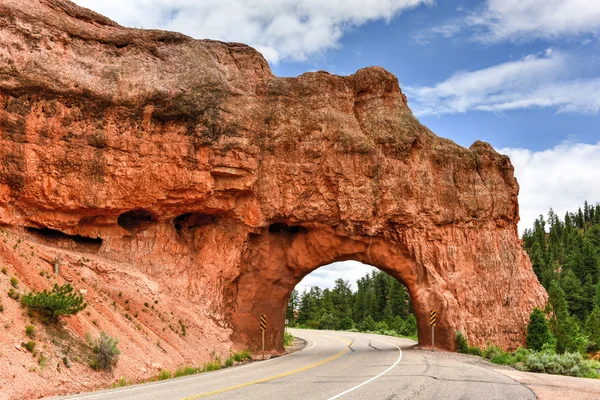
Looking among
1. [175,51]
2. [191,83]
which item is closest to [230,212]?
[191,83]

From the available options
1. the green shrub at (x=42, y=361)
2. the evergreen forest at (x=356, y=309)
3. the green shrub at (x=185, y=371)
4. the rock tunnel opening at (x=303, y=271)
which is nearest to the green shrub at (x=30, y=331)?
the green shrub at (x=42, y=361)

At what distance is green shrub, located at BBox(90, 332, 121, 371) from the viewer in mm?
14757

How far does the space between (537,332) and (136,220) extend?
23.0 metres

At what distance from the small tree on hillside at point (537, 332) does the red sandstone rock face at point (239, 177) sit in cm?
81

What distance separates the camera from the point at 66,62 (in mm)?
23719

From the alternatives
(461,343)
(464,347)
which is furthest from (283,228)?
(464,347)

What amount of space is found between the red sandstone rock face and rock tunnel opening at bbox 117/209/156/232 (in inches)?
3.3

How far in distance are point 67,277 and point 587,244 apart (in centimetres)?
7874

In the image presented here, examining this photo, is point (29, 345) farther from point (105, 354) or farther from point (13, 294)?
point (13, 294)

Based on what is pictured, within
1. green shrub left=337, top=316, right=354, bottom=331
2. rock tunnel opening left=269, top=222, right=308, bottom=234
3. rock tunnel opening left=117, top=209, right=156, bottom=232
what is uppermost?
rock tunnel opening left=269, top=222, right=308, bottom=234

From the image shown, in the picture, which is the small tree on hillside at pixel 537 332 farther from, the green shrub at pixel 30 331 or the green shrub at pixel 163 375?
the green shrub at pixel 30 331

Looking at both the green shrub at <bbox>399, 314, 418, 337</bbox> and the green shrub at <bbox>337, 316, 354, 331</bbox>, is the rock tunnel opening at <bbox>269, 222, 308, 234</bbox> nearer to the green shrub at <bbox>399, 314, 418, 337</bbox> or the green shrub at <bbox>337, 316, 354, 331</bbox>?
the green shrub at <bbox>399, 314, 418, 337</bbox>

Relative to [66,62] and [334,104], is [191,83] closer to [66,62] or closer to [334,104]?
[66,62]

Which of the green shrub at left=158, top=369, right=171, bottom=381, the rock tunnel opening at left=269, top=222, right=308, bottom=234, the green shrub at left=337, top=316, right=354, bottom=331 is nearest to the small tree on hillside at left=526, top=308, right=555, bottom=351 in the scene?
the rock tunnel opening at left=269, top=222, right=308, bottom=234
